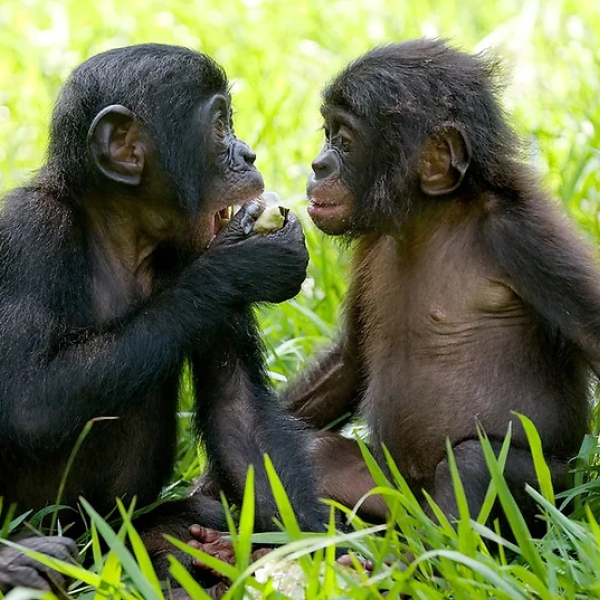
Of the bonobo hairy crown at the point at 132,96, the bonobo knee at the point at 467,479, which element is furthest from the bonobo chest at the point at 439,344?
the bonobo hairy crown at the point at 132,96

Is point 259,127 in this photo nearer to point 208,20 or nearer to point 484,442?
point 208,20

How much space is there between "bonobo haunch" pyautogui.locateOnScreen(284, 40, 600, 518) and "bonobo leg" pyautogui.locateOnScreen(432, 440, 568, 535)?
0.13ft

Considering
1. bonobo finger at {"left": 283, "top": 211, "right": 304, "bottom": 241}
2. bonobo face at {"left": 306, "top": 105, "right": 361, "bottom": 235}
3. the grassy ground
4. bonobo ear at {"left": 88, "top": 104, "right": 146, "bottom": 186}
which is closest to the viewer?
bonobo ear at {"left": 88, "top": 104, "right": 146, "bottom": 186}

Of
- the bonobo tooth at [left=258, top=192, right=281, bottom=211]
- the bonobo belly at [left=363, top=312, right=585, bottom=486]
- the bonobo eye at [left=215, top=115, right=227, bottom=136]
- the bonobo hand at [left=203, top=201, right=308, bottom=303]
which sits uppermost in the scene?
Answer: the bonobo eye at [left=215, top=115, right=227, bottom=136]

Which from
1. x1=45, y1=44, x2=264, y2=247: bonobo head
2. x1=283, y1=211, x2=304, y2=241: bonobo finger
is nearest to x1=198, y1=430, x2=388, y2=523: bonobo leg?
x1=283, y1=211, x2=304, y2=241: bonobo finger

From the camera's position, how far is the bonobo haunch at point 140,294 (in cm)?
443

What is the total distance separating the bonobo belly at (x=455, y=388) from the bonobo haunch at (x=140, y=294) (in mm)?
394

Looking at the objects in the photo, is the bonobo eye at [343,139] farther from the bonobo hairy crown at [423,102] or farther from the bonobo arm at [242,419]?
the bonobo arm at [242,419]

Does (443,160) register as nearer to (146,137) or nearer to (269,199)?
(269,199)

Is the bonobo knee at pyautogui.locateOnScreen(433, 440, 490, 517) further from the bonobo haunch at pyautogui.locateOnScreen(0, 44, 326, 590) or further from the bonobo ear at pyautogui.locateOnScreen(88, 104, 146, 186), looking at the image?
the bonobo ear at pyautogui.locateOnScreen(88, 104, 146, 186)

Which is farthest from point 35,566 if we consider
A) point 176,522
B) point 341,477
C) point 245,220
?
point 341,477

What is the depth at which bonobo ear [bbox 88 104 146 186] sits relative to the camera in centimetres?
469

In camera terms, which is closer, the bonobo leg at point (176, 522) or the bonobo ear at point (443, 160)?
the bonobo leg at point (176, 522)

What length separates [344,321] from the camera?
560cm
